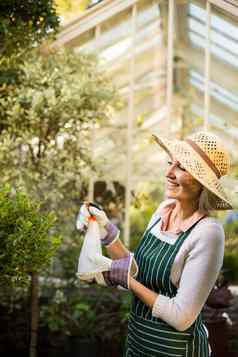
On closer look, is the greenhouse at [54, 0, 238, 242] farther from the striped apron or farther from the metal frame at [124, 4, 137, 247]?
the striped apron

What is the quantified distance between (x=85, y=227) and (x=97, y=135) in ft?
10.7

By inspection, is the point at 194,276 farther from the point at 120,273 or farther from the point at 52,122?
the point at 52,122

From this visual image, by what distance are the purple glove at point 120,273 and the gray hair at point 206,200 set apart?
341 mm

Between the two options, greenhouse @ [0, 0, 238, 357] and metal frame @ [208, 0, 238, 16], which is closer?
greenhouse @ [0, 0, 238, 357]

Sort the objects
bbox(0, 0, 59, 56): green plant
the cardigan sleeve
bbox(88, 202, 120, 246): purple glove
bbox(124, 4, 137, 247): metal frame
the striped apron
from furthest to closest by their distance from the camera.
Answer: bbox(124, 4, 137, 247): metal frame, bbox(0, 0, 59, 56): green plant, bbox(88, 202, 120, 246): purple glove, the striped apron, the cardigan sleeve

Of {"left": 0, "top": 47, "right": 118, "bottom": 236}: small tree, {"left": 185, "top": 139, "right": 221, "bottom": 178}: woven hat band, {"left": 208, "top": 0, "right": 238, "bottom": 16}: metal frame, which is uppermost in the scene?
{"left": 208, "top": 0, "right": 238, "bottom": 16}: metal frame

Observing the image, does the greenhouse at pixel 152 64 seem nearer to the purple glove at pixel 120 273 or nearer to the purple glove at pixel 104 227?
the purple glove at pixel 104 227

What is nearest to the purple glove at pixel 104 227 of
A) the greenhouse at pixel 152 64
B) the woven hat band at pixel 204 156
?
the woven hat band at pixel 204 156

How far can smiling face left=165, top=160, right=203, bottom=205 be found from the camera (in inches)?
80.5

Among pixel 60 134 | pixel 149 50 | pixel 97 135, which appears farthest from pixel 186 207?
pixel 149 50

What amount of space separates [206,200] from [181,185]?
110 mm

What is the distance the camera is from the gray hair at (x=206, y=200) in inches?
81.0

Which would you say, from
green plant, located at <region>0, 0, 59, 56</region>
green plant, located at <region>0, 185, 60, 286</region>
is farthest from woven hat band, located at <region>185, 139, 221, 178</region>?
green plant, located at <region>0, 0, 59, 56</region>

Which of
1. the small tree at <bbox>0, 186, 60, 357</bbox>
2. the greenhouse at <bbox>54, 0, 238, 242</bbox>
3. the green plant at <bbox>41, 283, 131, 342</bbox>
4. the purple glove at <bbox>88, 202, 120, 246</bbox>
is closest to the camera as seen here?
the purple glove at <bbox>88, 202, 120, 246</bbox>
